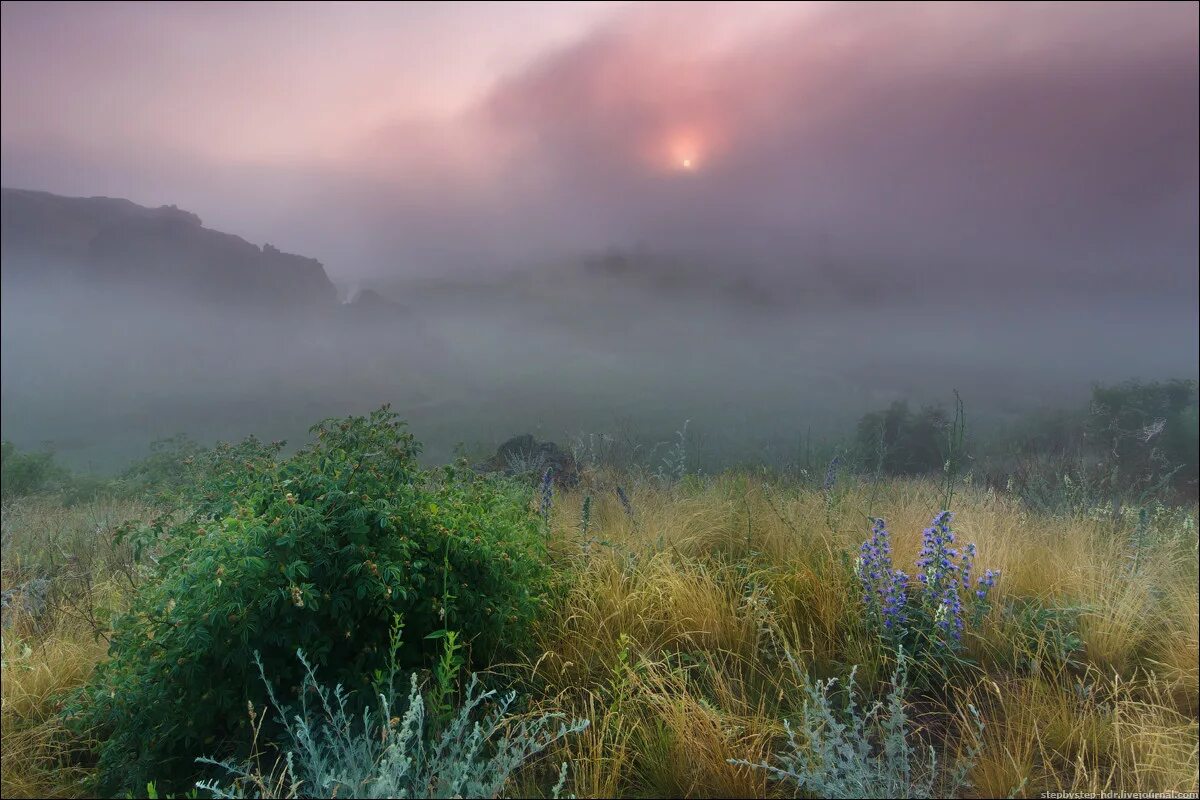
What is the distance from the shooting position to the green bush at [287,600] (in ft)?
11.0

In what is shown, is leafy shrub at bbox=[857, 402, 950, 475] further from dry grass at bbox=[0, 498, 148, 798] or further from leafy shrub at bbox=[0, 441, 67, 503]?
leafy shrub at bbox=[0, 441, 67, 503]

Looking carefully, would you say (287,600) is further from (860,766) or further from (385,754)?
(860,766)

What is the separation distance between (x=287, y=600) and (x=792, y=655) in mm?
2702

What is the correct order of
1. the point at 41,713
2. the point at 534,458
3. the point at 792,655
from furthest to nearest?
the point at 534,458 → the point at 41,713 → the point at 792,655

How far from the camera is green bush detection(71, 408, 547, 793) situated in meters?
3.36

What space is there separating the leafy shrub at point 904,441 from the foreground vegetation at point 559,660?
262cm

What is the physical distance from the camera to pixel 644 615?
4547 millimetres

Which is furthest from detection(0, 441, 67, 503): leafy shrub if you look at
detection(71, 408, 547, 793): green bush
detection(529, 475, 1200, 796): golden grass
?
detection(529, 475, 1200, 796): golden grass

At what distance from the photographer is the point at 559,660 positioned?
426 centimetres

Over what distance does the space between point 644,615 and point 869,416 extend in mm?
10431

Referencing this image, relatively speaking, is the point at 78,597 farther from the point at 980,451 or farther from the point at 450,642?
the point at 980,451

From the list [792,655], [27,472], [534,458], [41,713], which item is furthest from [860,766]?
[27,472]

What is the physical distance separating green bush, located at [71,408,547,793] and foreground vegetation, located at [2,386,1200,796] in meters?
Result: 0.02

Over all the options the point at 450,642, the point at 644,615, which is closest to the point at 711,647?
the point at 644,615
